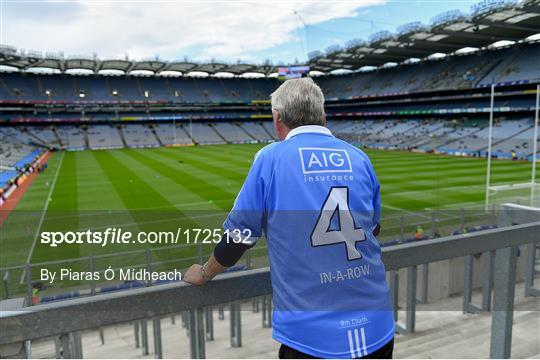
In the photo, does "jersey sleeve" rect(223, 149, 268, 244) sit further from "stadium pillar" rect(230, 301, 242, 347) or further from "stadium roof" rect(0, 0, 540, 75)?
Result: "stadium roof" rect(0, 0, 540, 75)

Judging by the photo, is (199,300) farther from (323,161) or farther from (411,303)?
(411,303)

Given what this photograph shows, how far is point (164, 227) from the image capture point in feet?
54.3

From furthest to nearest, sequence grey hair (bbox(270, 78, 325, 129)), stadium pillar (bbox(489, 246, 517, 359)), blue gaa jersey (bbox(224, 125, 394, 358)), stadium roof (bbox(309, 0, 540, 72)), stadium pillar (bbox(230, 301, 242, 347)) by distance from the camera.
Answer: stadium roof (bbox(309, 0, 540, 72)) → stadium pillar (bbox(230, 301, 242, 347)) → stadium pillar (bbox(489, 246, 517, 359)) → grey hair (bbox(270, 78, 325, 129)) → blue gaa jersey (bbox(224, 125, 394, 358))

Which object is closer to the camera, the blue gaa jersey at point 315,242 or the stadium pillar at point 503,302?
the blue gaa jersey at point 315,242

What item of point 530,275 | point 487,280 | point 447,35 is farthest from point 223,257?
point 447,35

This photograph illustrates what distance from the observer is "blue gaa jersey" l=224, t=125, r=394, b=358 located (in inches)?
71.8

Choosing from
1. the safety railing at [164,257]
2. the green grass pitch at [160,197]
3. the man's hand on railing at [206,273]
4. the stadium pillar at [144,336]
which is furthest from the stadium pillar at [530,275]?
the stadium pillar at [144,336]

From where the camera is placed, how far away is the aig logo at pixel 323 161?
1.87 m

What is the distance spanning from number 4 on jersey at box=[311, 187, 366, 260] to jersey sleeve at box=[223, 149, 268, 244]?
0.27 metres

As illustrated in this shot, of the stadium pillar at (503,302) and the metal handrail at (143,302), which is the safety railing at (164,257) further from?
the metal handrail at (143,302)

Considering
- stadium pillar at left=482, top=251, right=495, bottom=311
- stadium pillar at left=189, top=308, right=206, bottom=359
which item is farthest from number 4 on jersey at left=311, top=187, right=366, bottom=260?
stadium pillar at left=482, top=251, right=495, bottom=311

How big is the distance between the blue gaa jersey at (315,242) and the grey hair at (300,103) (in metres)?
0.08

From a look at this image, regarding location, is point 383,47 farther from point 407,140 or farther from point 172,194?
point 172,194

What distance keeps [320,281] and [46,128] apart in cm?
7136
